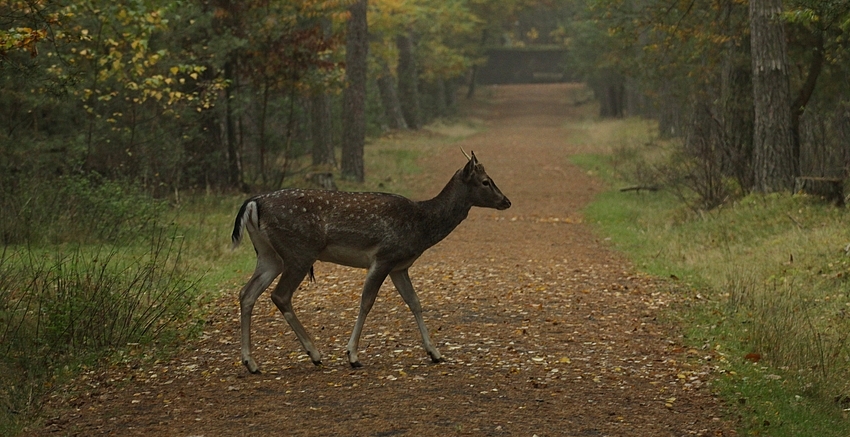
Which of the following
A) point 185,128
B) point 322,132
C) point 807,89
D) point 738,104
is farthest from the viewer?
point 322,132

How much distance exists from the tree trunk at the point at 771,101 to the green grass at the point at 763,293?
0.62 meters

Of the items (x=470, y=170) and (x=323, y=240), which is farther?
(x=470, y=170)

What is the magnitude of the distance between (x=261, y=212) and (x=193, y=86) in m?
14.8

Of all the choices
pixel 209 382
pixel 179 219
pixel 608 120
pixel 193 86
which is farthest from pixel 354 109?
pixel 608 120

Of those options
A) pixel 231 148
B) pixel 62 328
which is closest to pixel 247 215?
pixel 62 328

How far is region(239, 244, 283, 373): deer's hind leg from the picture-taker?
9773 millimetres

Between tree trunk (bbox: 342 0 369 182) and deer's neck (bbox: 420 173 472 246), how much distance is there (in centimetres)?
2001

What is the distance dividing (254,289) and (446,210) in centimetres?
195

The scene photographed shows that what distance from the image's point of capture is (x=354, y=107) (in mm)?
31094

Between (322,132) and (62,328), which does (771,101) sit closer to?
(62,328)

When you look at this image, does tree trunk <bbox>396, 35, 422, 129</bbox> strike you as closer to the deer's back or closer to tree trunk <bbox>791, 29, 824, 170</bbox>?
tree trunk <bbox>791, 29, 824, 170</bbox>

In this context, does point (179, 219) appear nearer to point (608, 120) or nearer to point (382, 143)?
point (382, 143)

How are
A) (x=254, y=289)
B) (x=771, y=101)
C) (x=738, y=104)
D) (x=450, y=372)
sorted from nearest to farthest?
(x=450, y=372) < (x=254, y=289) < (x=771, y=101) < (x=738, y=104)

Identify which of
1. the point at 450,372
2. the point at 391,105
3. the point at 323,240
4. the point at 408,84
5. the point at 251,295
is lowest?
the point at 391,105
